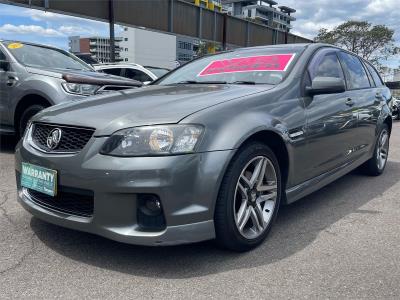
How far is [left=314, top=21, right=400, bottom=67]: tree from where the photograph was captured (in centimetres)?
4016

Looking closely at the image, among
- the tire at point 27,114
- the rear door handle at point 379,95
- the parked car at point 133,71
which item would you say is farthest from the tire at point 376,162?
the parked car at point 133,71

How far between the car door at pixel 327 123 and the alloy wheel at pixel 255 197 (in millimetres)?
521

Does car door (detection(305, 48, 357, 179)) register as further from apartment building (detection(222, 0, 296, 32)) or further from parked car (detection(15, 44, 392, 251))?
apartment building (detection(222, 0, 296, 32))

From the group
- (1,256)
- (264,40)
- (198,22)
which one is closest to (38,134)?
(1,256)

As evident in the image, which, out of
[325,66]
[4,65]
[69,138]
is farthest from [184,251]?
[4,65]

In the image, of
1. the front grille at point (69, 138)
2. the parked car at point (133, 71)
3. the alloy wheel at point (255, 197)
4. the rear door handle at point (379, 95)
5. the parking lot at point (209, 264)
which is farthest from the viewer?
the parked car at point (133, 71)

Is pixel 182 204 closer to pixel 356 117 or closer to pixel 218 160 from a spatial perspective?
pixel 218 160

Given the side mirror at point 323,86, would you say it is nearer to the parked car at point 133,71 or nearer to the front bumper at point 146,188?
the front bumper at point 146,188

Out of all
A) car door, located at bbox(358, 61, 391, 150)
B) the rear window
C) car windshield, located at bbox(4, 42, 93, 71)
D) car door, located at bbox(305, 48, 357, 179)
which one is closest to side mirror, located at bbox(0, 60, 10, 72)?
car windshield, located at bbox(4, 42, 93, 71)

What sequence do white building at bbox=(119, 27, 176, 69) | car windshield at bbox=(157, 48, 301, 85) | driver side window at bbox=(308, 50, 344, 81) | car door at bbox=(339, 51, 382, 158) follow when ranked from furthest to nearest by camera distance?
white building at bbox=(119, 27, 176, 69) < car door at bbox=(339, 51, 382, 158) < driver side window at bbox=(308, 50, 344, 81) < car windshield at bbox=(157, 48, 301, 85)

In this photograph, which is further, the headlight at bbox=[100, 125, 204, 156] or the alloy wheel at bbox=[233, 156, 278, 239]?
the alloy wheel at bbox=[233, 156, 278, 239]

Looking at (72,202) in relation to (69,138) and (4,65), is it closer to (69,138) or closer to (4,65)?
(69,138)

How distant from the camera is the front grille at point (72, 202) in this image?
252 centimetres

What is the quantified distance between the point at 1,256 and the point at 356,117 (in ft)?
11.1
